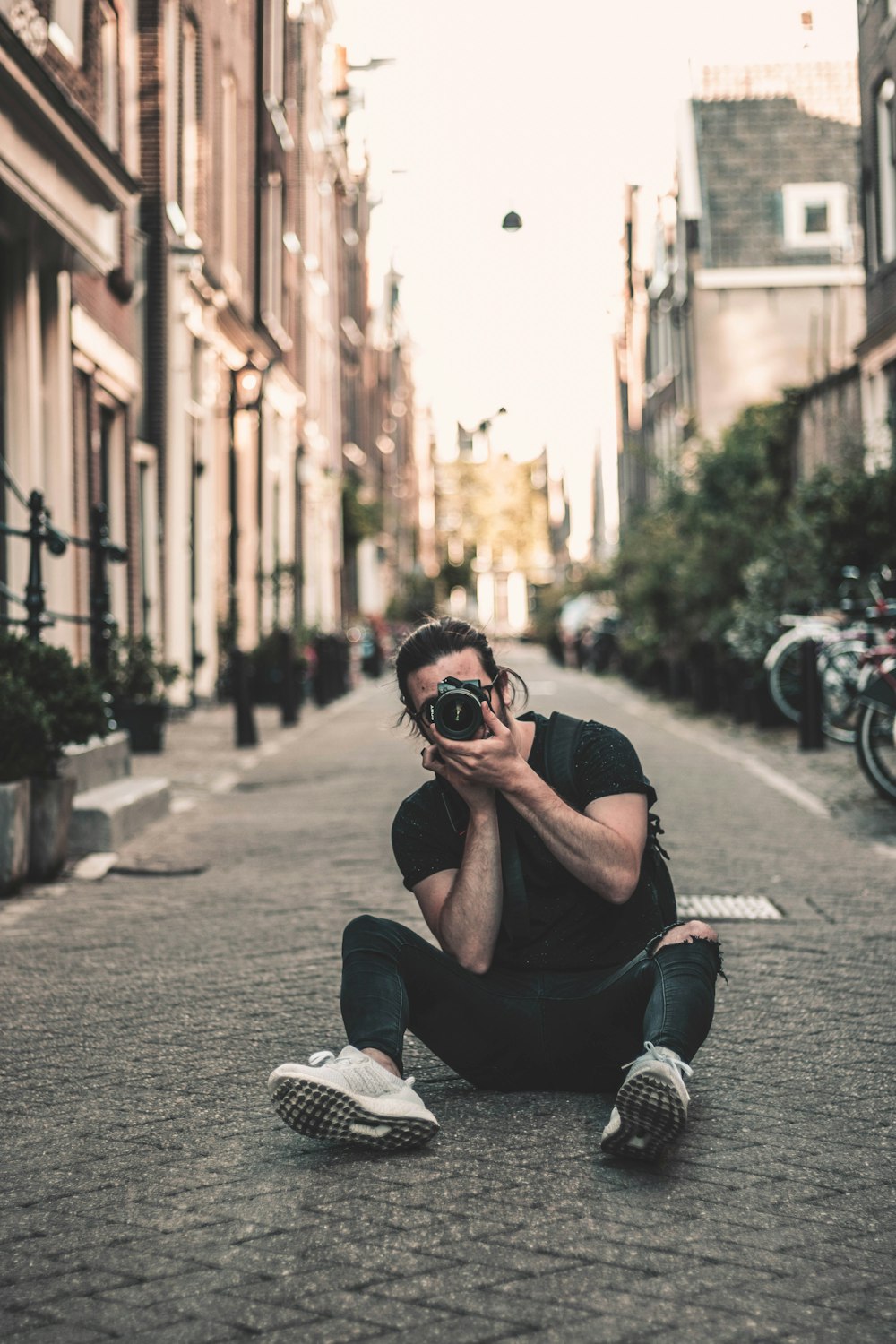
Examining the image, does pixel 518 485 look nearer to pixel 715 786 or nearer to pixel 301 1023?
pixel 715 786

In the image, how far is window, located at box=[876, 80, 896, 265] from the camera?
909 inches

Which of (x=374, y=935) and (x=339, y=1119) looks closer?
(x=339, y=1119)

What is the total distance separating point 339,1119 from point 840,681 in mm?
10857

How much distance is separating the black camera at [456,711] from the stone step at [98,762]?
547 cm

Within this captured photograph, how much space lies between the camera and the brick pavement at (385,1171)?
289 cm

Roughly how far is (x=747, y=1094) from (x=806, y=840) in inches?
199

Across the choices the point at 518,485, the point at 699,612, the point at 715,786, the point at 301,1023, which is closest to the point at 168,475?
the point at 699,612

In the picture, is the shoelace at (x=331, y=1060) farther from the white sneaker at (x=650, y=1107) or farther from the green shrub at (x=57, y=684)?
the green shrub at (x=57, y=684)

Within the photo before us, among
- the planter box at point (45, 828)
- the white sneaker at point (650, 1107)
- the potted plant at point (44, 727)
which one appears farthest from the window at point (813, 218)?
the white sneaker at point (650, 1107)

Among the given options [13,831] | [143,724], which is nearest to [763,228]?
[143,724]

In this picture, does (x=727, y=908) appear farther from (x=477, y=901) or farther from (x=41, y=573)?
(x=41, y=573)

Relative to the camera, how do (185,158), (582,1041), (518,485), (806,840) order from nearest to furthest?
(582,1041) < (806,840) < (185,158) < (518,485)

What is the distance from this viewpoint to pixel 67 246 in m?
13.9

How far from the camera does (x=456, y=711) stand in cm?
363
